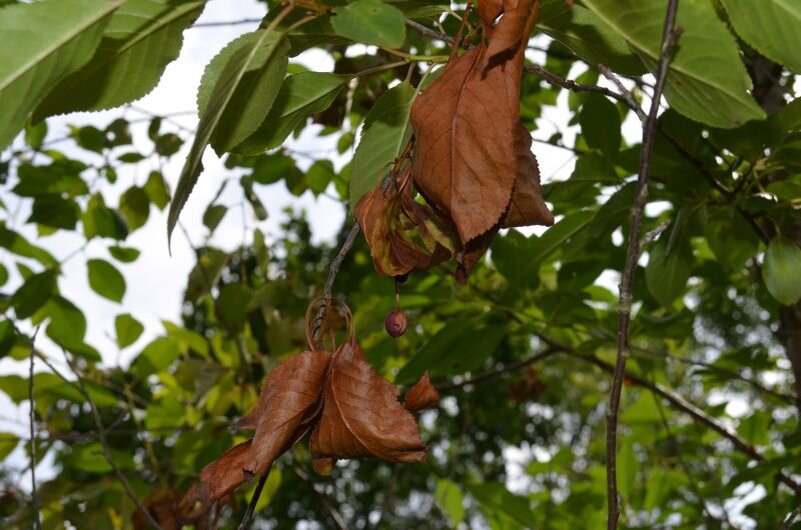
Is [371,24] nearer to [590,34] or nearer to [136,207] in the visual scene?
[590,34]

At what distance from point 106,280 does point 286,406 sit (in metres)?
1.46

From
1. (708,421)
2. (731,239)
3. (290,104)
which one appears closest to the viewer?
(290,104)

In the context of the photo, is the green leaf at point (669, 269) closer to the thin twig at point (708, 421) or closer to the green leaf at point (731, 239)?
the green leaf at point (731, 239)

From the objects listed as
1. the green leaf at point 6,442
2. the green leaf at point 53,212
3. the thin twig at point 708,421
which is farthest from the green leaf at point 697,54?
the green leaf at point 6,442

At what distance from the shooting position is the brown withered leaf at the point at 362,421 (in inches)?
22.1

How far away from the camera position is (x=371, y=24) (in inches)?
21.5

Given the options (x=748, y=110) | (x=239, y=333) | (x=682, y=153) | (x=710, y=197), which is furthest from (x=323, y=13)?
(x=239, y=333)

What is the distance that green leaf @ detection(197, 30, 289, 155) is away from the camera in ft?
1.98

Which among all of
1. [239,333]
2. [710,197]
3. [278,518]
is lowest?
[278,518]

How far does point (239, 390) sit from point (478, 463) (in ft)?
19.2

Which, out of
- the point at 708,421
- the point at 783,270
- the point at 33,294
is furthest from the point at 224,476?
the point at 33,294

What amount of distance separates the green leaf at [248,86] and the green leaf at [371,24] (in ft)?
0.23

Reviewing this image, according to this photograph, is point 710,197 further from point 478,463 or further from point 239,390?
point 478,463

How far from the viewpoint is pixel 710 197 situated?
108cm
